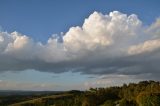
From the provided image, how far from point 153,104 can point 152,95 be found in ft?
33.0

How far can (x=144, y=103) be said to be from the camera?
19762 cm

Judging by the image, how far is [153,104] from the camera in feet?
625

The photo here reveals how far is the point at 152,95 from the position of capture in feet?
655

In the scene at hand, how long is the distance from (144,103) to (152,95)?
23.4ft

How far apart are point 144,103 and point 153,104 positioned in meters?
8.07
